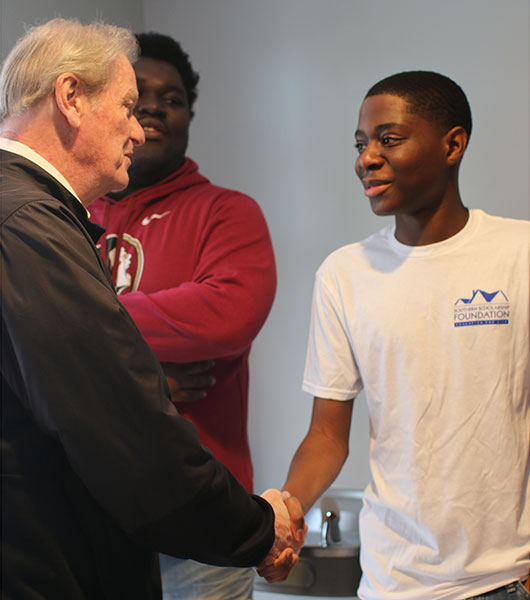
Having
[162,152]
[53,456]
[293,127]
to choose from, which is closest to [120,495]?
[53,456]

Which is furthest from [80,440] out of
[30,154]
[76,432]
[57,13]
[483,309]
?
[57,13]

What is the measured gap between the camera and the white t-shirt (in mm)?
1248

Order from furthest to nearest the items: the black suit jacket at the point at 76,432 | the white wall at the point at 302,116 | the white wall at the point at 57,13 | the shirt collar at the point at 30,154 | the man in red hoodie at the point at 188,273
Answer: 1. the white wall at the point at 302,116
2. the white wall at the point at 57,13
3. the man in red hoodie at the point at 188,273
4. the shirt collar at the point at 30,154
5. the black suit jacket at the point at 76,432

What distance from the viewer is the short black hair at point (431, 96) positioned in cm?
143

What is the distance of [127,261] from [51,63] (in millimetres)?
690

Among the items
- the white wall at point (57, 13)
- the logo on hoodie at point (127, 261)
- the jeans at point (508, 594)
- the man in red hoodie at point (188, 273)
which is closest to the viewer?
the jeans at point (508, 594)

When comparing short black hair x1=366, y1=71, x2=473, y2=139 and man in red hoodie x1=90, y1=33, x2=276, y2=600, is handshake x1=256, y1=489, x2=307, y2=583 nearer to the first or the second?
man in red hoodie x1=90, y1=33, x2=276, y2=600

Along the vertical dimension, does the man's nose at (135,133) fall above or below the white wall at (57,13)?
below

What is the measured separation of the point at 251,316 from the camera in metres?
1.58

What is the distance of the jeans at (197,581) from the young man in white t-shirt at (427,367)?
269mm

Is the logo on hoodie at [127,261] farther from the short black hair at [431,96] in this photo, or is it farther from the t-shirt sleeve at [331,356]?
the short black hair at [431,96]

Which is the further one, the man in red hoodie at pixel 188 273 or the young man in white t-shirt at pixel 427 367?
the man in red hoodie at pixel 188 273

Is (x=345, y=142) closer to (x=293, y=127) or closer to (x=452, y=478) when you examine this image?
(x=293, y=127)

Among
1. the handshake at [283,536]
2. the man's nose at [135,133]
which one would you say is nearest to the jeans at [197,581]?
the handshake at [283,536]
